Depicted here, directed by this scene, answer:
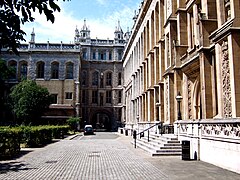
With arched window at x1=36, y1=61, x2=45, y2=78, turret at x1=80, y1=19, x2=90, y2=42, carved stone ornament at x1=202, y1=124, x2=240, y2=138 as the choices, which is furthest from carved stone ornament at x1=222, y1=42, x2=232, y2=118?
turret at x1=80, y1=19, x2=90, y2=42

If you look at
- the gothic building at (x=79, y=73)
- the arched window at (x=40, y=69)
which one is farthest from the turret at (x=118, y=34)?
the arched window at (x=40, y=69)

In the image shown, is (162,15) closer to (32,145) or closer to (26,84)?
(32,145)

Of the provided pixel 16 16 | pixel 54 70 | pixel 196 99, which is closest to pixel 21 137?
pixel 196 99

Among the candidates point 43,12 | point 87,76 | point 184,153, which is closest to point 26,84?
point 87,76

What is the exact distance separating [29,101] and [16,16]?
43.2 metres

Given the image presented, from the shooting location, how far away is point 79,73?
5847cm

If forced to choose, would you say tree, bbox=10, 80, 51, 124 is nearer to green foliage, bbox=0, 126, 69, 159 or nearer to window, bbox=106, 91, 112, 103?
green foliage, bbox=0, 126, 69, 159

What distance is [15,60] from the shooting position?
5903 centimetres

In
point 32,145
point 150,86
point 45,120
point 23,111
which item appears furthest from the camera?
point 45,120

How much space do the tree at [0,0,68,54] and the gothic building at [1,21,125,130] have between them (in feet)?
171

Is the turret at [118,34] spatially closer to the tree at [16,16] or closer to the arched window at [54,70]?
the arched window at [54,70]

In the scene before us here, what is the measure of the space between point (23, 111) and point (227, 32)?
38.3 metres

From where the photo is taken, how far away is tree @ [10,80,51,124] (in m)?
44.7

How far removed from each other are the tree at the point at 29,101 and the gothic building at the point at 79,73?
26.5 feet
